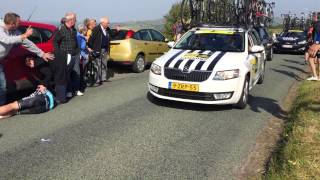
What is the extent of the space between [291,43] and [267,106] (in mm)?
16029

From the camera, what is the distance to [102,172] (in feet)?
16.1

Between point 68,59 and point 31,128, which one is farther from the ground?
point 68,59

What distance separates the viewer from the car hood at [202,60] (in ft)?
26.3

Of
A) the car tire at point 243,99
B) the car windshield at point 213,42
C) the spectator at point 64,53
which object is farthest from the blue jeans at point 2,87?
the car tire at point 243,99

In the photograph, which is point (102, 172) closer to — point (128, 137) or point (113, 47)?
point (128, 137)

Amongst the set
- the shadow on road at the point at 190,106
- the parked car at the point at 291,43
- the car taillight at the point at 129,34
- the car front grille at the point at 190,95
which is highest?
the car taillight at the point at 129,34

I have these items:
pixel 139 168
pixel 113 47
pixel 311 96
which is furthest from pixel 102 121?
pixel 113 47

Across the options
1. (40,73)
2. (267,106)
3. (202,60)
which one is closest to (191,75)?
(202,60)

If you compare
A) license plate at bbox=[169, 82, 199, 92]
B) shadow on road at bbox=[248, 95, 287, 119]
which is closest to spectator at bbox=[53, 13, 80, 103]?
license plate at bbox=[169, 82, 199, 92]

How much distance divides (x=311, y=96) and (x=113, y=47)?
21.1 ft

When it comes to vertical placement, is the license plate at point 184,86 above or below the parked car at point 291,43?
above

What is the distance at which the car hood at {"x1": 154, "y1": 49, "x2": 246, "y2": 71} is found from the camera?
316 inches

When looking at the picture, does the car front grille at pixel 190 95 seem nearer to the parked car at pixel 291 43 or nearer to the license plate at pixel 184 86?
the license plate at pixel 184 86

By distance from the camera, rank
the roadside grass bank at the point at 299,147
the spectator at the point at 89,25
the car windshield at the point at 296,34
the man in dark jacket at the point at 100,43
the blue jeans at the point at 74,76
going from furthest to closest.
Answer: the car windshield at the point at 296,34 → the spectator at the point at 89,25 → the man in dark jacket at the point at 100,43 → the blue jeans at the point at 74,76 → the roadside grass bank at the point at 299,147
